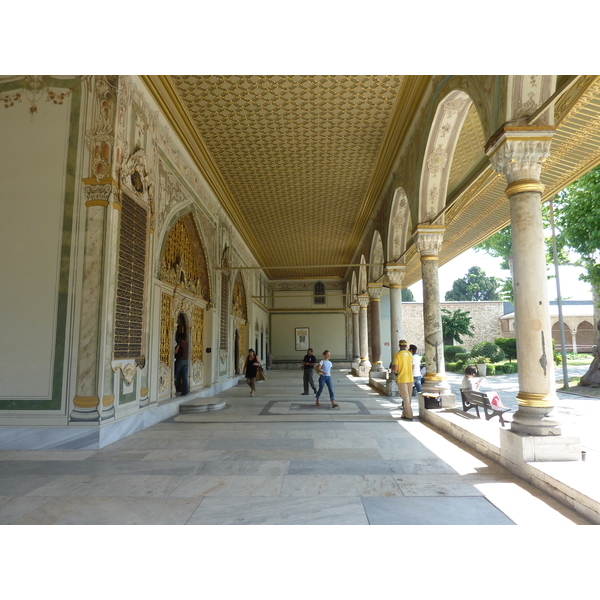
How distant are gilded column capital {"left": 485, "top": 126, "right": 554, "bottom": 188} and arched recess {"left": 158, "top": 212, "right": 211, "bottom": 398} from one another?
215 inches

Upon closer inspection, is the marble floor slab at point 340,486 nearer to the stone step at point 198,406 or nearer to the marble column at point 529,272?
the marble column at point 529,272

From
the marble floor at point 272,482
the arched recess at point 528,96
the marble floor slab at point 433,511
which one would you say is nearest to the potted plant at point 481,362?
the marble floor at point 272,482

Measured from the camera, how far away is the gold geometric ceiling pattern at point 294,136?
6766mm

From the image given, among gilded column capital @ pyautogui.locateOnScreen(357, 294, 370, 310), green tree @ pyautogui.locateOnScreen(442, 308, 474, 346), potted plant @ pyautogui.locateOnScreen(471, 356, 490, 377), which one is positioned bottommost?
potted plant @ pyautogui.locateOnScreen(471, 356, 490, 377)

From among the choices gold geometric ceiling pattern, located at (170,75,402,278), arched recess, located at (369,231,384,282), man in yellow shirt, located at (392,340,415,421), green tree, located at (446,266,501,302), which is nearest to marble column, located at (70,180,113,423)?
gold geometric ceiling pattern, located at (170,75,402,278)

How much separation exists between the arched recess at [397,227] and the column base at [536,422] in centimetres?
652

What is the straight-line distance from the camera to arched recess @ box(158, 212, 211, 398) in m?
7.70

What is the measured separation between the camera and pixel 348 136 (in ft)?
27.6

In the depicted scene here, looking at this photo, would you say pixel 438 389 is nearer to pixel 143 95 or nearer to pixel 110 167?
pixel 110 167

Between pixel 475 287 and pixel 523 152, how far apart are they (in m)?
56.4

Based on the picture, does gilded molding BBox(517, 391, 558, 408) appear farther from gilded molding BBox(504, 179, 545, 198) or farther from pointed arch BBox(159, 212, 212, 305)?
pointed arch BBox(159, 212, 212, 305)

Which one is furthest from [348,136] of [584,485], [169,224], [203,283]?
[584,485]

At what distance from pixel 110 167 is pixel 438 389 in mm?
5929

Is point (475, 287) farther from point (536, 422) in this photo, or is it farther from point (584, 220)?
point (536, 422)
